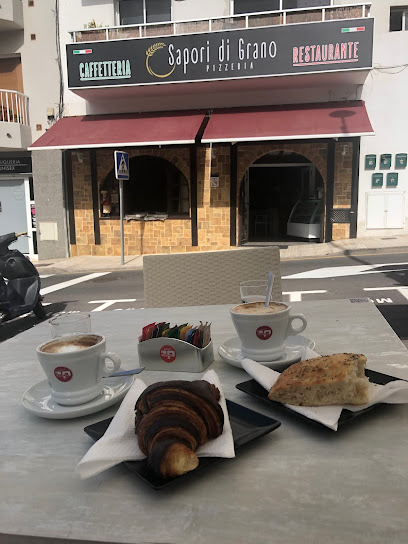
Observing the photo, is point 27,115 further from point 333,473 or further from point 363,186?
point 333,473

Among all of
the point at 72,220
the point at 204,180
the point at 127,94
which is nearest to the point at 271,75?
the point at 204,180

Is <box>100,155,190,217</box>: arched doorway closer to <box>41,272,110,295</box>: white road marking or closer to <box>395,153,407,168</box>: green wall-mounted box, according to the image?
<box>41,272,110,295</box>: white road marking

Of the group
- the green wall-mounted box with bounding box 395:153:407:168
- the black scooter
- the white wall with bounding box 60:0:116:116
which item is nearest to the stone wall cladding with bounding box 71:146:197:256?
the white wall with bounding box 60:0:116:116

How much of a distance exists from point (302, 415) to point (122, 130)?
11.2 m

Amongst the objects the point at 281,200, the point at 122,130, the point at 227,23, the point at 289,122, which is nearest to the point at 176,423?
the point at 289,122

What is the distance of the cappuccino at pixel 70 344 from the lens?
1242mm

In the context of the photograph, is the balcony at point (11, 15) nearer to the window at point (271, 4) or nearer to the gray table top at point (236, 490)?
the window at point (271, 4)

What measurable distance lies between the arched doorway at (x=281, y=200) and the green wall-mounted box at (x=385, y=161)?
1.74 metres

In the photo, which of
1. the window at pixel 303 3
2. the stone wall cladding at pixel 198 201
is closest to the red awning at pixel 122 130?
the stone wall cladding at pixel 198 201

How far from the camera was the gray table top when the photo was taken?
0.75 metres

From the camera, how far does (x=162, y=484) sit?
0.84 meters

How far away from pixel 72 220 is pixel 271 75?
632 cm

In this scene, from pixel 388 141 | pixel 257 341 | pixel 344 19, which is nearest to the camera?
pixel 257 341

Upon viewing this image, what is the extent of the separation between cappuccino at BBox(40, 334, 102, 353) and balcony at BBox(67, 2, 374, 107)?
34.8 ft
